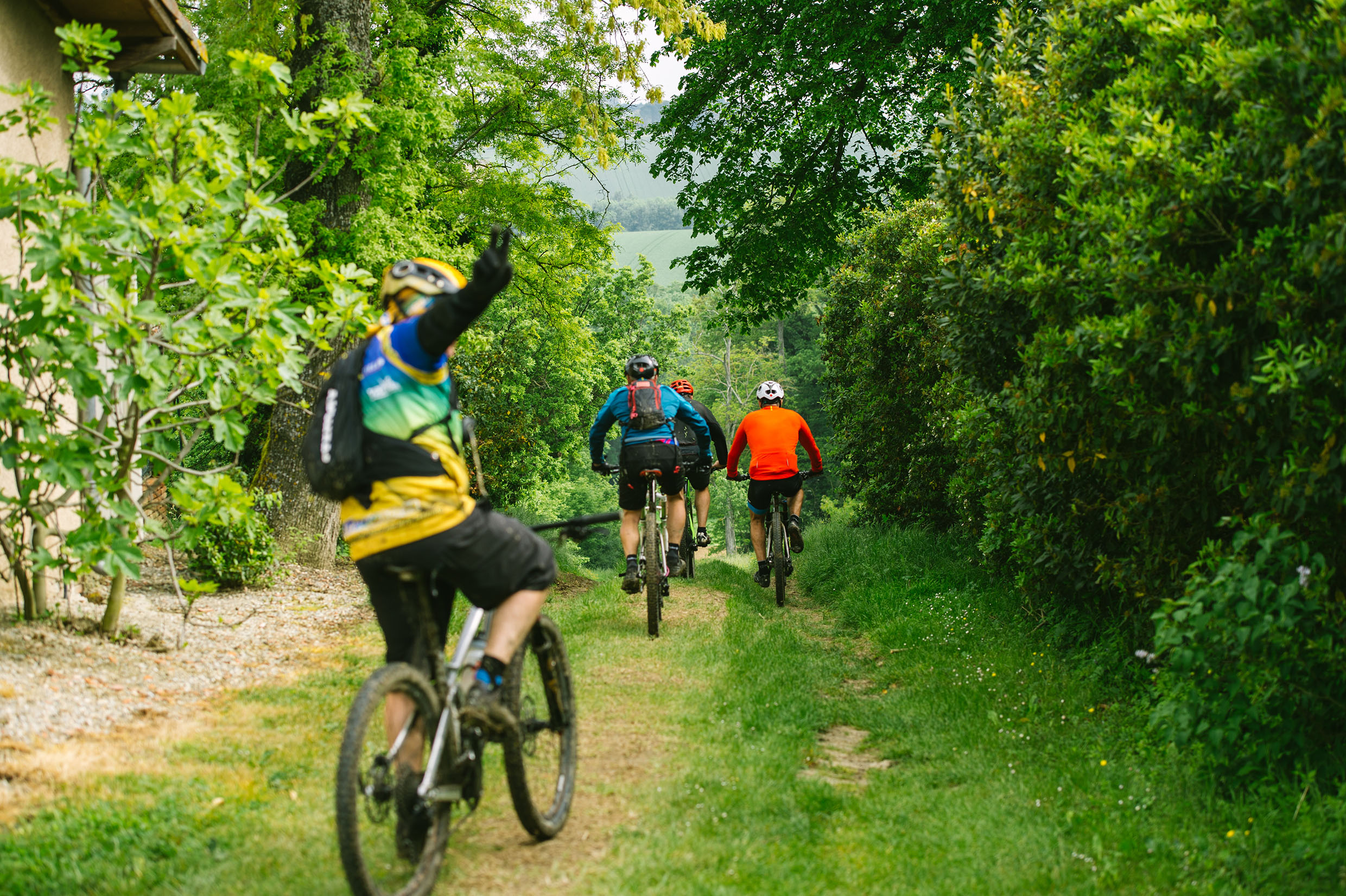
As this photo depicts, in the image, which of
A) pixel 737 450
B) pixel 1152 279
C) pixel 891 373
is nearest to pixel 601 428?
pixel 737 450

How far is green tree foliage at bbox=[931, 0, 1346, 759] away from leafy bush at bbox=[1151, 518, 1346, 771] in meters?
0.02

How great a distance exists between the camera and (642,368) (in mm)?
8883

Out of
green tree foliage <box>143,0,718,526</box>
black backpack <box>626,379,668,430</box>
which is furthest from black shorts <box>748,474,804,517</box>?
green tree foliage <box>143,0,718,526</box>

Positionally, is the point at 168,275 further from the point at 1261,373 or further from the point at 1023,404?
the point at 1261,373

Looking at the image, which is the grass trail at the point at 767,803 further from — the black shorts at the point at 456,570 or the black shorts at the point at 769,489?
the black shorts at the point at 769,489

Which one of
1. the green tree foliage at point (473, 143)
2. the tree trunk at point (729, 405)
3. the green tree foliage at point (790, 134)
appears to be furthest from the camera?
the tree trunk at point (729, 405)

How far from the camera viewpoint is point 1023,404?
649 centimetres

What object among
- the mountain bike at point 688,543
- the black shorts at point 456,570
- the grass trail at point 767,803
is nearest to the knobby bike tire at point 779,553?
the mountain bike at point 688,543

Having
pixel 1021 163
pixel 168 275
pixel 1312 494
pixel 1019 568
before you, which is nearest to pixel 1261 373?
pixel 1312 494

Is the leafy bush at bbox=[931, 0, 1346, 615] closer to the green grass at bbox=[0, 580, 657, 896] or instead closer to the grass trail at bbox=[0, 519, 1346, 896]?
the grass trail at bbox=[0, 519, 1346, 896]

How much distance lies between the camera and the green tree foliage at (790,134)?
1427cm

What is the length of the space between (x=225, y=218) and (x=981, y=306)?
5035 mm

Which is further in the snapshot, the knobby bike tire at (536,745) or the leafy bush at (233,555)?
the leafy bush at (233,555)

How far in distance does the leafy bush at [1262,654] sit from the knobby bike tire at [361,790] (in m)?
3.26
